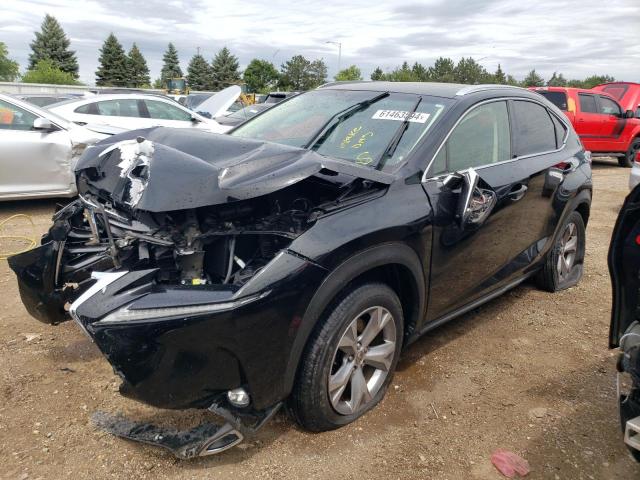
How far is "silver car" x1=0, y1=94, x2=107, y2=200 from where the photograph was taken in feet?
21.2

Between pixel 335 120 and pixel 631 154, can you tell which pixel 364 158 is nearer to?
pixel 335 120

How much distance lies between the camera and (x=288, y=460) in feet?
7.92

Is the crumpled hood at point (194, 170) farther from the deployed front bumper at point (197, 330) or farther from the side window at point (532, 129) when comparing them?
the side window at point (532, 129)

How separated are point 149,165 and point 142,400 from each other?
1.09 meters

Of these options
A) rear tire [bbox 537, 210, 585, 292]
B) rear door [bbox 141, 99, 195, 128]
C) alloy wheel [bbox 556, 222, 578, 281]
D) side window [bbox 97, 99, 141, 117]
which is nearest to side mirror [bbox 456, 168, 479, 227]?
rear tire [bbox 537, 210, 585, 292]

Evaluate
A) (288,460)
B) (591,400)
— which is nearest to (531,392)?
(591,400)

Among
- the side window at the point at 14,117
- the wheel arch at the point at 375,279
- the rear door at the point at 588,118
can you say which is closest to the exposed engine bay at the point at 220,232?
the wheel arch at the point at 375,279

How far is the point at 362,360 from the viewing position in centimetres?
264

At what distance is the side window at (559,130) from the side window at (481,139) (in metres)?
0.91

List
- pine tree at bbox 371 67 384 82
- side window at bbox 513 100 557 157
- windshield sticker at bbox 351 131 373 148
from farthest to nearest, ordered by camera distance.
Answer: pine tree at bbox 371 67 384 82 < side window at bbox 513 100 557 157 < windshield sticker at bbox 351 131 373 148

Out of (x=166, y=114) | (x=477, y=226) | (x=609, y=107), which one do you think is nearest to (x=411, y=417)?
(x=477, y=226)

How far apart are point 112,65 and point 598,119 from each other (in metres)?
67.8

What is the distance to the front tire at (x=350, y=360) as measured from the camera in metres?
2.35

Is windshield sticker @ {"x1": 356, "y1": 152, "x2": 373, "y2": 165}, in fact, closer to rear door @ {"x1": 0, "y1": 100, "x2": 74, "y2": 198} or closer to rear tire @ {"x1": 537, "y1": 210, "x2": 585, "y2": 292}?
rear tire @ {"x1": 537, "y1": 210, "x2": 585, "y2": 292}
